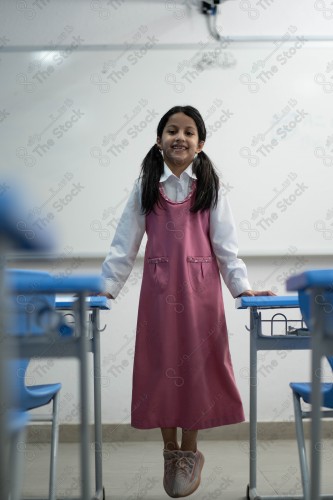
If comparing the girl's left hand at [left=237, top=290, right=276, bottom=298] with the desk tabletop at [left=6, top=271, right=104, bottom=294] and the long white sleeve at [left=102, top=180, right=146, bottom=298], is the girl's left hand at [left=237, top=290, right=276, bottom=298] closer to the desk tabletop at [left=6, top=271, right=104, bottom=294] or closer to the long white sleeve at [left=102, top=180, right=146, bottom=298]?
the long white sleeve at [left=102, top=180, right=146, bottom=298]

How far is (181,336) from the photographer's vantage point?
2.25 m

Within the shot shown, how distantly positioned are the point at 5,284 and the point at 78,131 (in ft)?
9.45

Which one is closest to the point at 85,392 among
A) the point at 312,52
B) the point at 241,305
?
the point at 241,305

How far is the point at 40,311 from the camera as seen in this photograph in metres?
1.25

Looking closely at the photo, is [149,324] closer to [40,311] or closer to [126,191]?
[40,311]

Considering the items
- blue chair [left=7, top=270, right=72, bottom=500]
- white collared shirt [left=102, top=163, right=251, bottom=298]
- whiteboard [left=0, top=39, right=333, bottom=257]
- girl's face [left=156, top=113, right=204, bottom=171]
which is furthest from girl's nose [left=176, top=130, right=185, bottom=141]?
whiteboard [left=0, top=39, right=333, bottom=257]

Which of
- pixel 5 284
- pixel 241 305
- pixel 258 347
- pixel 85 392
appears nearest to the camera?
pixel 5 284

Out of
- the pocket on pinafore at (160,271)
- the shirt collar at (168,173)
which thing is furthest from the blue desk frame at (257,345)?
the shirt collar at (168,173)

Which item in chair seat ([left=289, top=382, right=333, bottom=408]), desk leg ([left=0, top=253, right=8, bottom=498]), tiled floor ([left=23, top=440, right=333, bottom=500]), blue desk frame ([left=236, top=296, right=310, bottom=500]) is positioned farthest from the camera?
tiled floor ([left=23, top=440, right=333, bottom=500])

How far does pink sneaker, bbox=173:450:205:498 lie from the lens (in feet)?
7.02

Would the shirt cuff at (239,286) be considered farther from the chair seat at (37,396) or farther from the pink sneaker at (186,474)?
the chair seat at (37,396)

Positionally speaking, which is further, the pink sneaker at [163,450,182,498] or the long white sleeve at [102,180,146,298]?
the long white sleeve at [102,180,146,298]

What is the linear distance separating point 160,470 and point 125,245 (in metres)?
1.25

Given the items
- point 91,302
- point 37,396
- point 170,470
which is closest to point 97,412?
point 170,470
